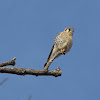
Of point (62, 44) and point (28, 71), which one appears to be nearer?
point (28, 71)

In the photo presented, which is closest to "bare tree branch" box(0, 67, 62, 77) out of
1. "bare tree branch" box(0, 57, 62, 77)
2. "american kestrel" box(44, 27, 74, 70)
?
"bare tree branch" box(0, 57, 62, 77)

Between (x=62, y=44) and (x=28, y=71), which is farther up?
(x=62, y=44)

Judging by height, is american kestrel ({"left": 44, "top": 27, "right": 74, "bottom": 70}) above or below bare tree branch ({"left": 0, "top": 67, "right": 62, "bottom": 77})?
above

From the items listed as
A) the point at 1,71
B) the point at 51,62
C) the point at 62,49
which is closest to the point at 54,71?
the point at 51,62

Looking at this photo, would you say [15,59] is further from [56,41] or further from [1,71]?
[56,41]

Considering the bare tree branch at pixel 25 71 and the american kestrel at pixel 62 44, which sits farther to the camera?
the american kestrel at pixel 62 44

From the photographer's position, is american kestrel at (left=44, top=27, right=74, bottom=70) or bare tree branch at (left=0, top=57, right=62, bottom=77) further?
american kestrel at (left=44, top=27, right=74, bottom=70)

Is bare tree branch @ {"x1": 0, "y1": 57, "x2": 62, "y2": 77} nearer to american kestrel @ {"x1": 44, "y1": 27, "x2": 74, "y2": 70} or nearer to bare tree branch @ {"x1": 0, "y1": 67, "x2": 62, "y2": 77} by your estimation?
bare tree branch @ {"x1": 0, "y1": 67, "x2": 62, "y2": 77}

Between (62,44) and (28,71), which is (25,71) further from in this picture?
(62,44)

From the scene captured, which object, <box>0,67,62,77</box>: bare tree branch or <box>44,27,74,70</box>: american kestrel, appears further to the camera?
<box>44,27,74,70</box>: american kestrel

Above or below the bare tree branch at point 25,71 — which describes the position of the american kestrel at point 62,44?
above

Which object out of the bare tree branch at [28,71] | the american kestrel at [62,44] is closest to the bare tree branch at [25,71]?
the bare tree branch at [28,71]

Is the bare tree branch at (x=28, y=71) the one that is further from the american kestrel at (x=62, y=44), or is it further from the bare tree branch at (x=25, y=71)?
the american kestrel at (x=62, y=44)

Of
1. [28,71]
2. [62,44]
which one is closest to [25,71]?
[28,71]
